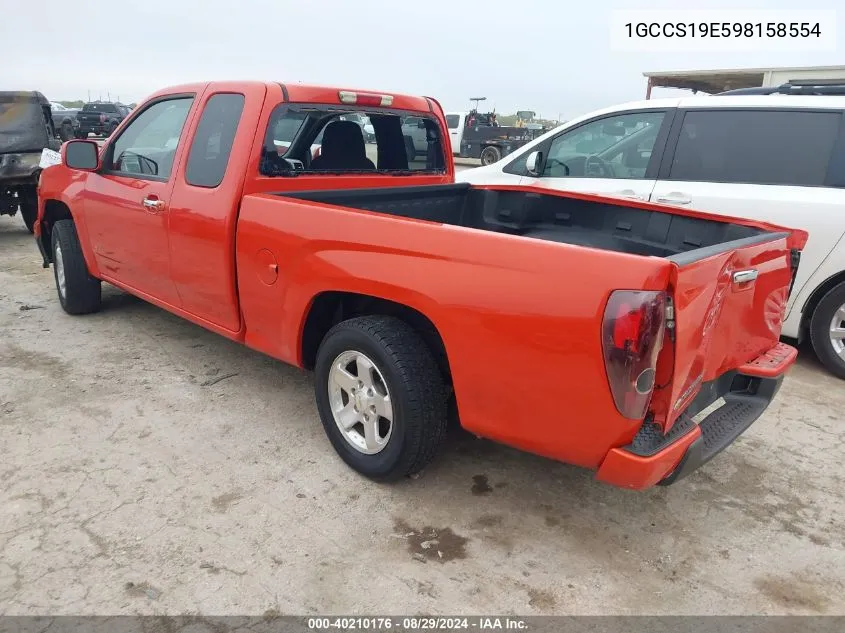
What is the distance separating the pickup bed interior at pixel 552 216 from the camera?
3340 mm

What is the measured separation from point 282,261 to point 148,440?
1.18 meters

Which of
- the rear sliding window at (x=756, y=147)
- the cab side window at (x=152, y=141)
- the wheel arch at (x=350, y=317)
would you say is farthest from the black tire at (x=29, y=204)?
the rear sliding window at (x=756, y=147)

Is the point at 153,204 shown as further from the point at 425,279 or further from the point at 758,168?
the point at 758,168

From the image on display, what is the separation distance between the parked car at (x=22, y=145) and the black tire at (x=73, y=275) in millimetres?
3686

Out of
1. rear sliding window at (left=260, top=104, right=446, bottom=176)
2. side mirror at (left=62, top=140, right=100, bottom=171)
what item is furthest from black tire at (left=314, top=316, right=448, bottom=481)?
side mirror at (left=62, top=140, right=100, bottom=171)

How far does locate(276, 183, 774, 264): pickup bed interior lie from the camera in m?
3.34

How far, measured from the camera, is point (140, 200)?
3.93 meters

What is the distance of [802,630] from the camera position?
2203 millimetres

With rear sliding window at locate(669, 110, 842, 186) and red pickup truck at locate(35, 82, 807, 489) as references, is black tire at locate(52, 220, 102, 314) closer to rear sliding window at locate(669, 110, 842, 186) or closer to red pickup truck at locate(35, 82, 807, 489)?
red pickup truck at locate(35, 82, 807, 489)

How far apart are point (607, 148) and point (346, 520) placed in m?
3.88

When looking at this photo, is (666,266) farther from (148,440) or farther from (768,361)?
(148,440)

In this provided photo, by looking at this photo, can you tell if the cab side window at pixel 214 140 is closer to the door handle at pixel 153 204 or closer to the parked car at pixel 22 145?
the door handle at pixel 153 204

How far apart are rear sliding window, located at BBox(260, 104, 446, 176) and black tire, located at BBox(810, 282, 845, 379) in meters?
2.75

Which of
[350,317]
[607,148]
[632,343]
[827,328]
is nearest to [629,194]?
[607,148]
